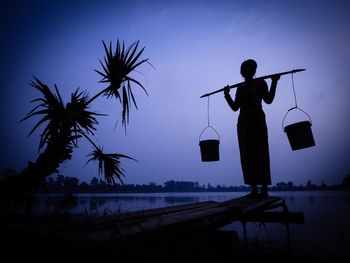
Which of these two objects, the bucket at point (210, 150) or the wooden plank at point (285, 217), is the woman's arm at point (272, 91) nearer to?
the bucket at point (210, 150)

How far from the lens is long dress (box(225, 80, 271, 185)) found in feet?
13.4

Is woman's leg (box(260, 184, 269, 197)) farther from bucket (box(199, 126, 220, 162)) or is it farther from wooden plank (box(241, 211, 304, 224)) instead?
bucket (box(199, 126, 220, 162))

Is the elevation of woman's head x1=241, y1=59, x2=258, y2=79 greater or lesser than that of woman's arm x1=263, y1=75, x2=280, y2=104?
greater

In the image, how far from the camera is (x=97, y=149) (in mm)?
5500

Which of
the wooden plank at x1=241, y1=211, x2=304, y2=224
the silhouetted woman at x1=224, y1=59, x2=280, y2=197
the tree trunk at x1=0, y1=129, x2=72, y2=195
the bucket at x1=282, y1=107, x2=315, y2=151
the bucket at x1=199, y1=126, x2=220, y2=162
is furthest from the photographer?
the bucket at x1=199, y1=126, x2=220, y2=162

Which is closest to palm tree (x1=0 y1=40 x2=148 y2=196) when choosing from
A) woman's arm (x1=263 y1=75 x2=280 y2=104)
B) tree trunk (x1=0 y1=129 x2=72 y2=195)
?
tree trunk (x1=0 y1=129 x2=72 y2=195)

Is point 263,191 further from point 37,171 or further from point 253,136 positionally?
point 37,171

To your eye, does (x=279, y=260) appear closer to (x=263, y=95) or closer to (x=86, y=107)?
(x=263, y=95)

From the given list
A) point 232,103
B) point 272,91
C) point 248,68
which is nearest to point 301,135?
point 272,91

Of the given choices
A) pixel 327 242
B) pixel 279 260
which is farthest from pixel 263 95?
pixel 327 242

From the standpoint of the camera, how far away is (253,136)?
Answer: 13.7 feet

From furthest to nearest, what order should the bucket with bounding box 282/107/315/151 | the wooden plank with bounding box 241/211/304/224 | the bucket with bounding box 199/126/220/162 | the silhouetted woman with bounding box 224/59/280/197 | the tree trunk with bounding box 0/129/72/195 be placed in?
the bucket with bounding box 199/126/220/162
the tree trunk with bounding box 0/129/72/195
the silhouetted woman with bounding box 224/59/280/197
the bucket with bounding box 282/107/315/151
the wooden plank with bounding box 241/211/304/224

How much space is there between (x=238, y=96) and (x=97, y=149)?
3.56 metres

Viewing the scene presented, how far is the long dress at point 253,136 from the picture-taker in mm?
4098
